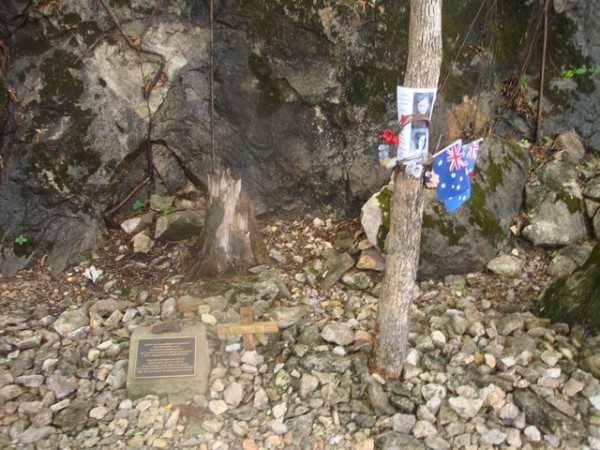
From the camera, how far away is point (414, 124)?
120 inches

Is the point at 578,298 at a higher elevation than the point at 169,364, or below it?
higher

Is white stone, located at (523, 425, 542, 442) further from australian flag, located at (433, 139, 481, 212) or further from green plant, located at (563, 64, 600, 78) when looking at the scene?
green plant, located at (563, 64, 600, 78)

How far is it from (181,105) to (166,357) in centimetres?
281

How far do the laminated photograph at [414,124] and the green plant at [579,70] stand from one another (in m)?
3.54

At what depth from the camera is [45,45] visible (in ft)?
16.0

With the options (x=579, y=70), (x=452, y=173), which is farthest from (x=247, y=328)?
(x=579, y=70)

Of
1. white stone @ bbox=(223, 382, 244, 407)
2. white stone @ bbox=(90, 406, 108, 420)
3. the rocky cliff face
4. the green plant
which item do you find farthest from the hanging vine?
the green plant

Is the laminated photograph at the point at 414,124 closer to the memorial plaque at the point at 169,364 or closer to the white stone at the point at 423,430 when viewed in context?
the white stone at the point at 423,430

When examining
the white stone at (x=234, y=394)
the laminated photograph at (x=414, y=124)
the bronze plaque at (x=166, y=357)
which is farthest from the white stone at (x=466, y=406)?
the bronze plaque at (x=166, y=357)

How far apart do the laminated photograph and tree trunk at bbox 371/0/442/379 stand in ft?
0.37

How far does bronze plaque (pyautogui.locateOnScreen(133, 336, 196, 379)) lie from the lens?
12.0 ft

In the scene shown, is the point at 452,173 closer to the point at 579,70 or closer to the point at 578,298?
the point at 578,298

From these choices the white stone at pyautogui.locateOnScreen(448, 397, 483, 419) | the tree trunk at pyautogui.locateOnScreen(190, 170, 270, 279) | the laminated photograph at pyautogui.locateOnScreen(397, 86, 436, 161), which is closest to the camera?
the laminated photograph at pyautogui.locateOnScreen(397, 86, 436, 161)

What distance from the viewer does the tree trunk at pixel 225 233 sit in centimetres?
465
